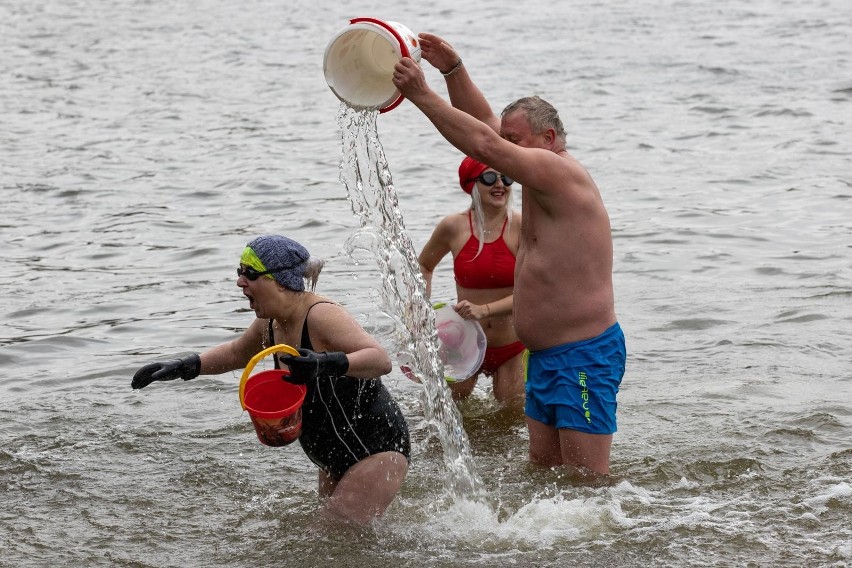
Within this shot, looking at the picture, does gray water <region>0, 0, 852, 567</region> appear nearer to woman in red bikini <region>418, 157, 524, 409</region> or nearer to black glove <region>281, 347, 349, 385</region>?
woman in red bikini <region>418, 157, 524, 409</region>

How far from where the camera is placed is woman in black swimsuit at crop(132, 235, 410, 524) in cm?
540

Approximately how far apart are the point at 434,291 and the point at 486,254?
3.29 m

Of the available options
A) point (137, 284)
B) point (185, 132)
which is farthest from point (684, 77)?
point (137, 284)

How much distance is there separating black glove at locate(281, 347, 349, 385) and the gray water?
1052 mm

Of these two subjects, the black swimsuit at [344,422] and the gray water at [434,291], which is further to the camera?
the gray water at [434,291]

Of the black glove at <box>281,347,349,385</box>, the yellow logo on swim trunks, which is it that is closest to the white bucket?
the black glove at <box>281,347,349,385</box>

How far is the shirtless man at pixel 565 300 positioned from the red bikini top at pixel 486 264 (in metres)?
1.38

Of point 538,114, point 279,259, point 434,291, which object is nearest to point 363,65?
point 538,114

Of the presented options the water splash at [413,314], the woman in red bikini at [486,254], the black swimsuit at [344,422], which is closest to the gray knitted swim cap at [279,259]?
the black swimsuit at [344,422]

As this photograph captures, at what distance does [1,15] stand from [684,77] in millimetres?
17541

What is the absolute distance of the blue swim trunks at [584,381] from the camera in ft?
18.7

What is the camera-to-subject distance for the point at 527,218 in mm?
5820

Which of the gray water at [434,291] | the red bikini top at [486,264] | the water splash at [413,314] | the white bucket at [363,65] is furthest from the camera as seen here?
the red bikini top at [486,264]

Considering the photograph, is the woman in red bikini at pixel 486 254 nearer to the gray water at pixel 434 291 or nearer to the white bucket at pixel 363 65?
the gray water at pixel 434 291
